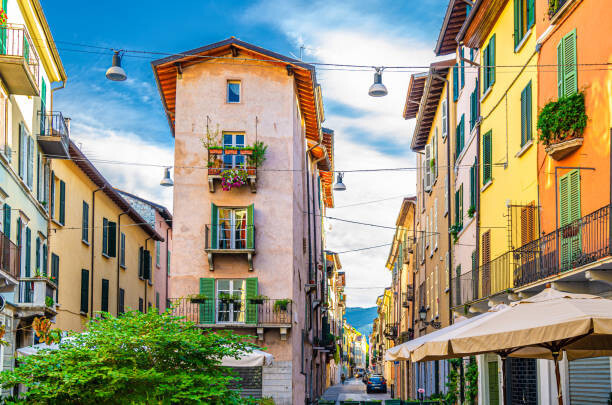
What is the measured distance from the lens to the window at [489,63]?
23.1 metres

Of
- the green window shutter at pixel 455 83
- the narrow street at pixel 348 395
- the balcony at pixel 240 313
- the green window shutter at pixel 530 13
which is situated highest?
the green window shutter at pixel 455 83

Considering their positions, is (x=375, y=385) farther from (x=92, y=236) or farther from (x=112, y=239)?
(x=92, y=236)

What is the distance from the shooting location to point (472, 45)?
82.9 ft

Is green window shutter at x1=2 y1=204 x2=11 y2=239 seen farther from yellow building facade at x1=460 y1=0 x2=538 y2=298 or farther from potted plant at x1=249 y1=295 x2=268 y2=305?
yellow building facade at x1=460 y1=0 x2=538 y2=298

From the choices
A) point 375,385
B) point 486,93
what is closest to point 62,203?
point 486,93

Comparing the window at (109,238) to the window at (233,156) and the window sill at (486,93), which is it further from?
the window sill at (486,93)

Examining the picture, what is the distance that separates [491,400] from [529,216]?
23.6 feet

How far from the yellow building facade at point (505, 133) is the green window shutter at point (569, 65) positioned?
8.01 feet

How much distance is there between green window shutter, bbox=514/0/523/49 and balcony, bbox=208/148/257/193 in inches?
563

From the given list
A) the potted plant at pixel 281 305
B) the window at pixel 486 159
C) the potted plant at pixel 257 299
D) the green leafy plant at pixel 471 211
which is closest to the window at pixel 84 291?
the potted plant at pixel 257 299

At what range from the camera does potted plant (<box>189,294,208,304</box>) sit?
3219 centimetres

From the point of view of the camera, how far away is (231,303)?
107ft

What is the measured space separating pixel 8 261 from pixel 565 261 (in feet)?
42.5

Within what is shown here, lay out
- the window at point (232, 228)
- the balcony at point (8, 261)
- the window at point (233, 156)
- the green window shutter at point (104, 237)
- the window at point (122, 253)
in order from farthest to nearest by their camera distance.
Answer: the window at point (122, 253), the green window shutter at point (104, 237), the window at point (233, 156), the window at point (232, 228), the balcony at point (8, 261)
